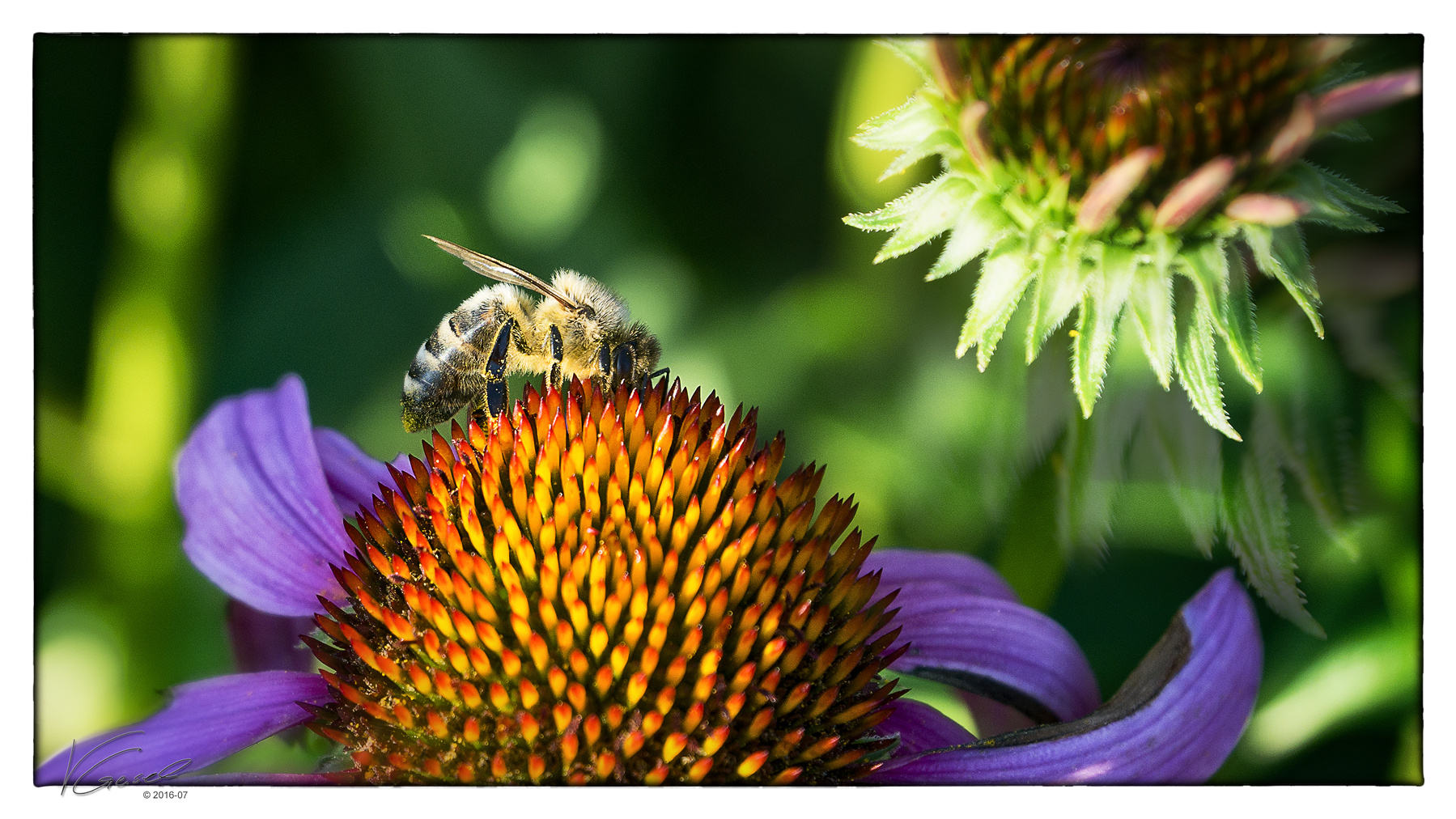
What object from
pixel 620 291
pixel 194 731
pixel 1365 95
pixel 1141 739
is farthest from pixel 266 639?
pixel 1365 95

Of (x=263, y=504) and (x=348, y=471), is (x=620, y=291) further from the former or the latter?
(x=263, y=504)

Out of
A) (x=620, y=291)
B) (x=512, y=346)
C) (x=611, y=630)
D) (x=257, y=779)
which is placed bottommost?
(x=257, y=779)

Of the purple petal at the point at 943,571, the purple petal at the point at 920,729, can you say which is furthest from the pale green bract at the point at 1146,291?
the purple petal at the point at 920,729

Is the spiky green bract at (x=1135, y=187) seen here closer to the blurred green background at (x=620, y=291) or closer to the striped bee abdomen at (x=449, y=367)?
the blurred green background at (x=620, y=291)

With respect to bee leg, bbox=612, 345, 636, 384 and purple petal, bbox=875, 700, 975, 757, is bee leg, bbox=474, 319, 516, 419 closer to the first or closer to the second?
bee leg, bbox=612, 345, 636, 384
